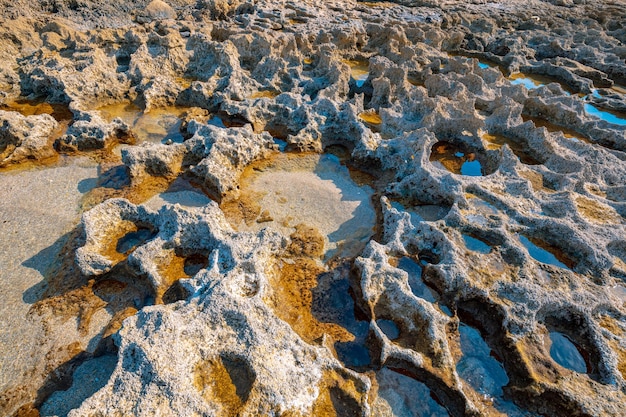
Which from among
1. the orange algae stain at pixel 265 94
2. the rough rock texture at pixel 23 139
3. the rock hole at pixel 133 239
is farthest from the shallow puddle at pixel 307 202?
the rough rock texture at pixel 23 139

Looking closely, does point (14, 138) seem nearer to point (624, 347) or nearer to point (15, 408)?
point (15, 408)

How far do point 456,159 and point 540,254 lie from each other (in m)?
2.98

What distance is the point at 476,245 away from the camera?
535cm

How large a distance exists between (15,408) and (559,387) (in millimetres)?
5527

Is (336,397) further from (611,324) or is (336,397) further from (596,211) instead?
(596,211)

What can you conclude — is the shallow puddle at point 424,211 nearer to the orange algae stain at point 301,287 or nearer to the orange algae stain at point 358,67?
the orange algae stain at point 301,287

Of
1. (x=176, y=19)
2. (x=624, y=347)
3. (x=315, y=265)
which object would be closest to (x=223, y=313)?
(x=315, y=265)

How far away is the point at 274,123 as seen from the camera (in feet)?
27.6

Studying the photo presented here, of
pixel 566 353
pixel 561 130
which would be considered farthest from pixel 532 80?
pixel 566 353

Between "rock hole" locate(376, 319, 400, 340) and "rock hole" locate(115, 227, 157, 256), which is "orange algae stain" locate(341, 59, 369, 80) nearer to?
"rock hole" locate(115, 227, 157, 256)

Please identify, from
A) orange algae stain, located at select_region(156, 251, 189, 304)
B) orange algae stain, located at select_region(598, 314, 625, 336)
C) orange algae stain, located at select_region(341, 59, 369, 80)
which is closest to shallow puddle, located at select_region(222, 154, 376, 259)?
orange algae stain, located at select_region(156, 251, 189, 304)

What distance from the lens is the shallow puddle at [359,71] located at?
36.0 feet

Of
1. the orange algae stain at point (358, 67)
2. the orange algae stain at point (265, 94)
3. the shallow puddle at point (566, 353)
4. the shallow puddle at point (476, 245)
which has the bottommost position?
the shallow puddle at point (566, 353)

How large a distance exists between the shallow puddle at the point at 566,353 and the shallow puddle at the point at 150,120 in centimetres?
734
